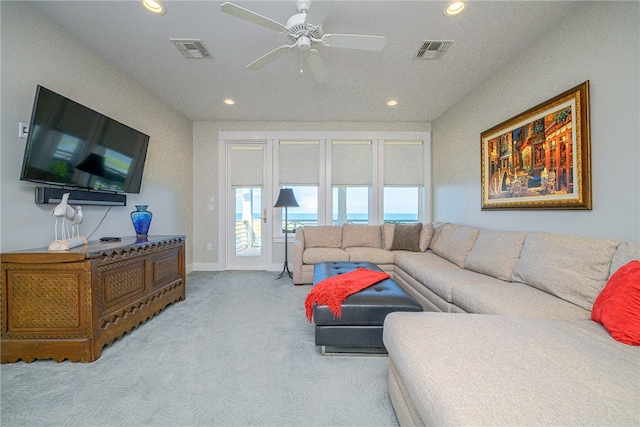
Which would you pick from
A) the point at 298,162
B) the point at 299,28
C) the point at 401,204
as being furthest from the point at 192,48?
the point at 401,204

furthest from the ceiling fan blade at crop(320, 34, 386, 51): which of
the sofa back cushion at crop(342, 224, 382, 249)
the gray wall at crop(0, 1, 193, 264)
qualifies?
the sofa back cushion at crop(342, 224, 382, 249)

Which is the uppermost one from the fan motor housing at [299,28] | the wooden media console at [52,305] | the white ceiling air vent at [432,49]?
the white ceiling air vent at [432,49]

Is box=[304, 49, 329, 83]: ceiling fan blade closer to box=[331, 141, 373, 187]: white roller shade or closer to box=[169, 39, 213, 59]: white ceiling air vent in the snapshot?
box=[169, 39, 213, 59]: white ceiling air vent

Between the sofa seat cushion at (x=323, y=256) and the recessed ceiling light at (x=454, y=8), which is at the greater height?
the recessed ceiling light at (x=454, y=8)

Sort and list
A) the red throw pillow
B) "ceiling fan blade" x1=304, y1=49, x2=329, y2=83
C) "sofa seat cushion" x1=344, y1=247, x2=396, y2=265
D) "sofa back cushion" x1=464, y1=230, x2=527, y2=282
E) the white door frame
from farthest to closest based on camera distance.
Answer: the white door frame, "sofa seat cushion" x1=344, y1=247, x2=396, y2=265, "sofa back cushion" x1=464, y1=230, x2=527, y2=282, "ceiling fan blade" x1=304, y1=49, x2=329, y2=83, the red throw pillow

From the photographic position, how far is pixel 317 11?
1.68 metres

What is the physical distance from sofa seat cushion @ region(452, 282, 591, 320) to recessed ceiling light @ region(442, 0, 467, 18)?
218 centimetres

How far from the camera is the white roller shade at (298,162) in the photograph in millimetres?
4645

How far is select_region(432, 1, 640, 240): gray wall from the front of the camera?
5.49 feet

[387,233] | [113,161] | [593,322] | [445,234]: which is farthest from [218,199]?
[593,322]

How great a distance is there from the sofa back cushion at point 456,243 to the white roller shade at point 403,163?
1.40 metres

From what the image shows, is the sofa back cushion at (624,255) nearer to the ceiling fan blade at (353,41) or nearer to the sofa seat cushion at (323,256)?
the ceiling fan blade at (353,41)

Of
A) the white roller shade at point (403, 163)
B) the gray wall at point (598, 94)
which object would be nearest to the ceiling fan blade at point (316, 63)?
the gray wall at point (598, 94)

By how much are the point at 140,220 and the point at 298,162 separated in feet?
8.62
